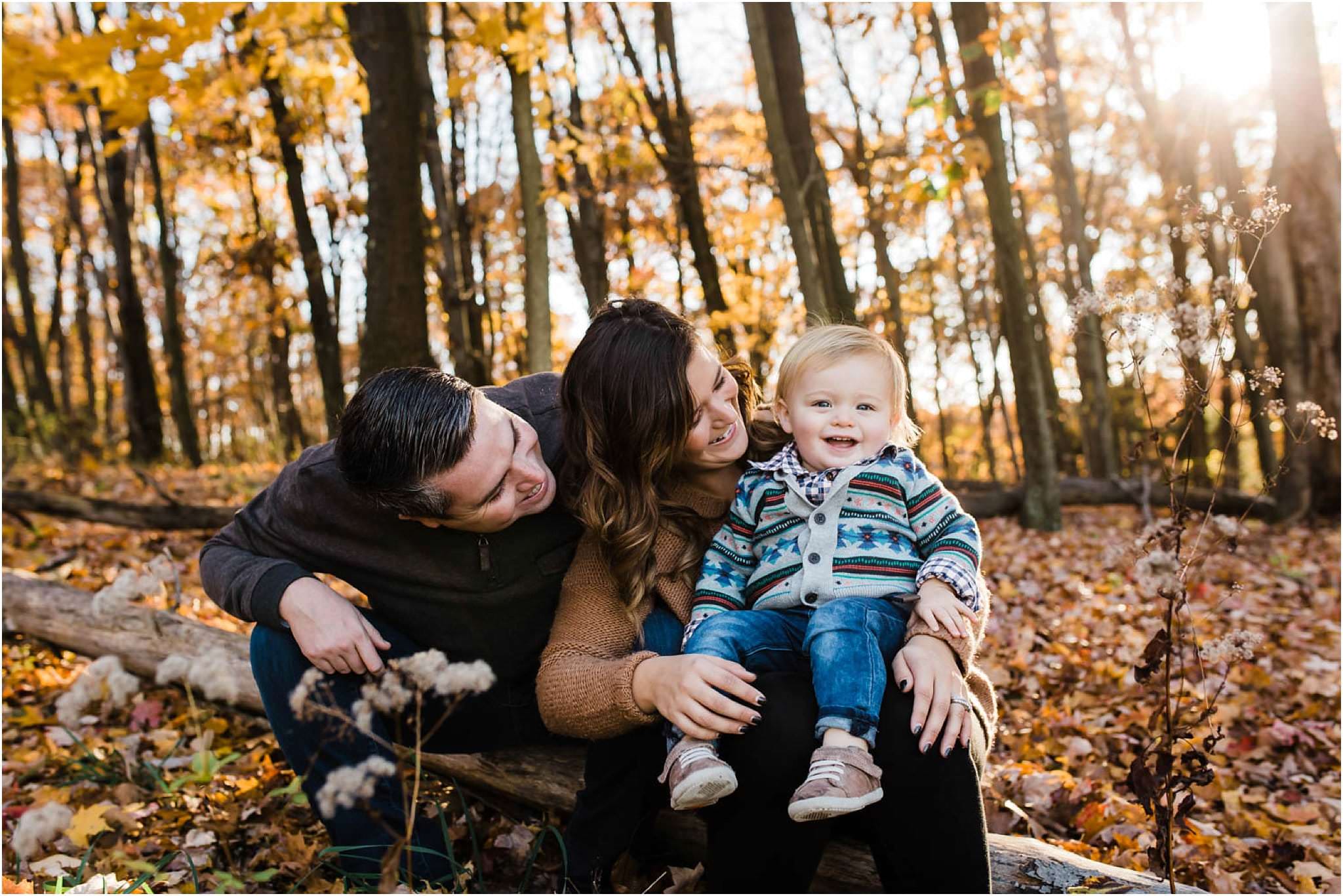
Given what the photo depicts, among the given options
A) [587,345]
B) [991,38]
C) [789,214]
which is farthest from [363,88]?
[587,345]

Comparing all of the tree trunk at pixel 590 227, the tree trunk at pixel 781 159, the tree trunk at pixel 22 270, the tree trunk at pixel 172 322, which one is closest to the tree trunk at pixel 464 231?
the tree trunk at pixel 590 227

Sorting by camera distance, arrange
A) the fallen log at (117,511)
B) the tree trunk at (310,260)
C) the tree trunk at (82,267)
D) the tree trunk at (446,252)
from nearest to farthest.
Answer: the fallen log at (117,511) < the tree trunk at (446,252) < the tree trunk at (310,260) < the tree trunk at (82,267)

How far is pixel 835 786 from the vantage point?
5.67 ft

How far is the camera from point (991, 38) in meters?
5.42

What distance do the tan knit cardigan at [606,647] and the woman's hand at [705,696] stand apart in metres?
0.13

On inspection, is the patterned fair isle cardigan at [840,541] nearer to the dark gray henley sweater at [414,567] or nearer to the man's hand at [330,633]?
the dark gray henley sweater at [414,567]

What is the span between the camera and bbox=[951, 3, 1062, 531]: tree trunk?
6371 millimetres

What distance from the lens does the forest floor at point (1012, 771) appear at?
7.94 feet

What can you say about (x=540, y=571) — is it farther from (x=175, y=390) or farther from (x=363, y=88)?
(x=175, y=390)

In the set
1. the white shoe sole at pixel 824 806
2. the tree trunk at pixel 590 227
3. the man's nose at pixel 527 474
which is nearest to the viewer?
the white shoe sole at pixel 824 806

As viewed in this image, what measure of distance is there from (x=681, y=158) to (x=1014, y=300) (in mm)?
3034

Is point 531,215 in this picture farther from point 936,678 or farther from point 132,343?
point 132,343

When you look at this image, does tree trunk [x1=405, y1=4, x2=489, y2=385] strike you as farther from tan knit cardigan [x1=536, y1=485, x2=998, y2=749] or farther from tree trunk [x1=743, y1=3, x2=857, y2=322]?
tan knit cardigan [x1=536, y1=485, x2=998, y2=749]

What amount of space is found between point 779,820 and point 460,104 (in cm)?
1188
